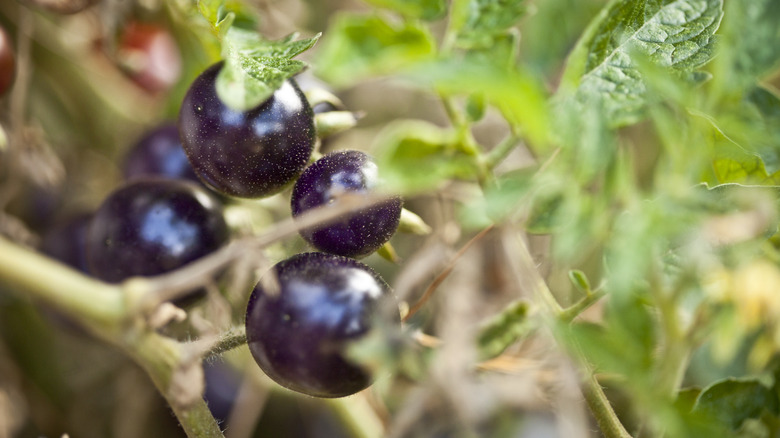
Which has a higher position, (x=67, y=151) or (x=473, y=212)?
(x=473, y=212)

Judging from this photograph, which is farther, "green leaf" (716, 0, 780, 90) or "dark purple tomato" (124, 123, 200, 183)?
"dark purple tomato" (124, 123, 200, 183)

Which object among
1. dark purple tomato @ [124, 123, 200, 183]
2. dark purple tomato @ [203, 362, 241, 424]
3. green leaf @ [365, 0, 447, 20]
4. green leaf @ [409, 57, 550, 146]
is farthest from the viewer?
dark purple tomato @ [203, 362, 241, 424]

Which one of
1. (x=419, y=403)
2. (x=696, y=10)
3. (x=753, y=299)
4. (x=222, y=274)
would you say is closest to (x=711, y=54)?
(x=696, y=10)

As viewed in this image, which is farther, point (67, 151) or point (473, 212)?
point (67, 151)

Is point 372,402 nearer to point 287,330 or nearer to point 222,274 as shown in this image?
point 222,274

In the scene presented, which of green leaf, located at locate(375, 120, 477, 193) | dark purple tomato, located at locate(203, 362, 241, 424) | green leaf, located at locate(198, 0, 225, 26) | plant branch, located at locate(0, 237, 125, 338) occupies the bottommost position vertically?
dark purple tomato, located at locate(203, 362, 241, 424)

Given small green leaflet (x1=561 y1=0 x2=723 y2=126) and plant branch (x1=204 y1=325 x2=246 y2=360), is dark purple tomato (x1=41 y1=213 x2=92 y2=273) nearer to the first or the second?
plant branch (x1=204 y1=325 x2=246 y2=360)

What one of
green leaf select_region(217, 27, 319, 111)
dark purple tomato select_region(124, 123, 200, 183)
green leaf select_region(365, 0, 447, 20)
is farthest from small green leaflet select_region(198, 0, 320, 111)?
dark purple tomato select_region(124, 123, 200, 183)
